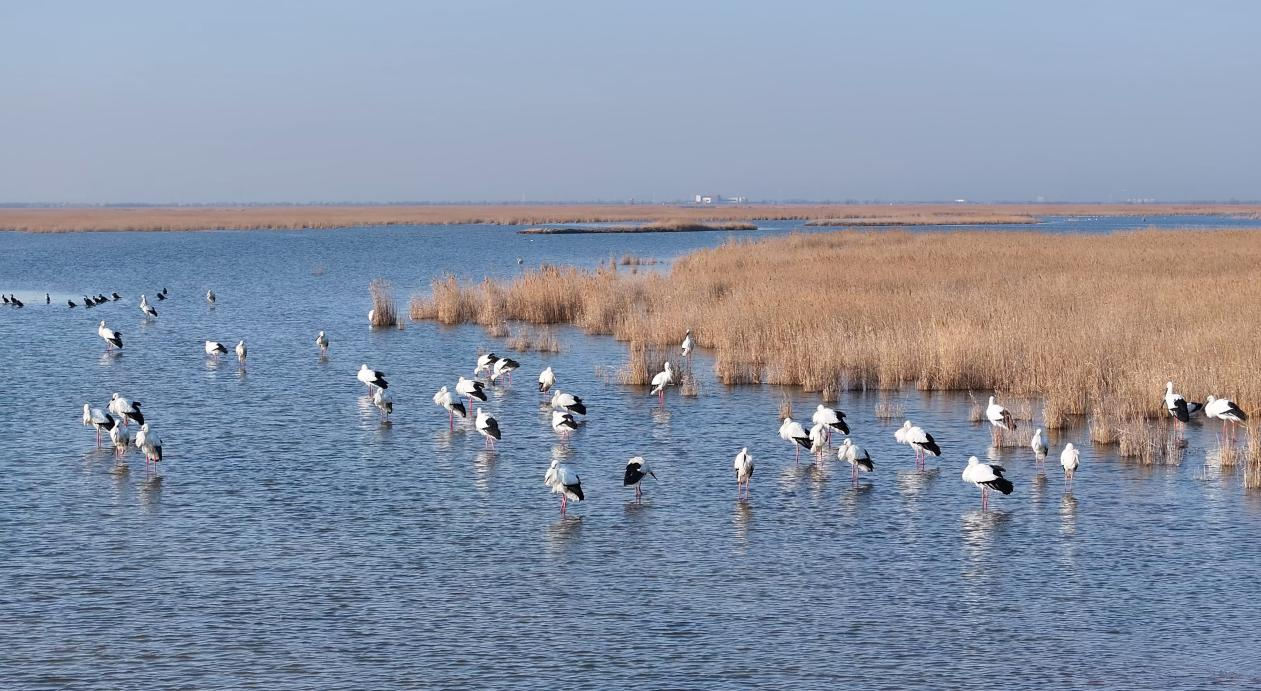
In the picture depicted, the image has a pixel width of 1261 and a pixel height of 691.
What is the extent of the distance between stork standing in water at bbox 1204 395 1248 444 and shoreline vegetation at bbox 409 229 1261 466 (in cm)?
64

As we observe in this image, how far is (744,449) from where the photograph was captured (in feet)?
55.2

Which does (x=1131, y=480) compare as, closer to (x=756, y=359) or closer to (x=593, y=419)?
(x=593, y=419)

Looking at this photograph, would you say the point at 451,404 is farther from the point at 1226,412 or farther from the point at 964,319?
the point at 1226,412

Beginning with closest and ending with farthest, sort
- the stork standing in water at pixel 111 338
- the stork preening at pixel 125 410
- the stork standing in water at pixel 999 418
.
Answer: the stork standing in water at pixel 999 418 < the stork preening at pixel 125 410 < the stork standing in water at pixel 111 338

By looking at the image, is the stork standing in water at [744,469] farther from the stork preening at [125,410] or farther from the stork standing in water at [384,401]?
the stork preening at [125,410]

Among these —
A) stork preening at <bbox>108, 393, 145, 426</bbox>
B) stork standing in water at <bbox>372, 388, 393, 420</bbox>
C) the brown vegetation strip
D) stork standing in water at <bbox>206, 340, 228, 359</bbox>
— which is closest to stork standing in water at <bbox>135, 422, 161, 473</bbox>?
stork preening at <bbox>108, 393, 145, 426</bbox>

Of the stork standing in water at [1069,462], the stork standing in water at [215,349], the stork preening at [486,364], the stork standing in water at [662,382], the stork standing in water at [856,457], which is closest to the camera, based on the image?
the stork standing in water at [1069,462]

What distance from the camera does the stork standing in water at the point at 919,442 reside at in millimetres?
17844

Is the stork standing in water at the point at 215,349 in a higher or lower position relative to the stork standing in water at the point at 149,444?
lower

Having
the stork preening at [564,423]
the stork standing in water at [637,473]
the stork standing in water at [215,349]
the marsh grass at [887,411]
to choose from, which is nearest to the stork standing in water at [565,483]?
the stork standing in water at [637,473]

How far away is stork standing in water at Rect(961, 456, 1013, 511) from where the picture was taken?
1575 centimetres

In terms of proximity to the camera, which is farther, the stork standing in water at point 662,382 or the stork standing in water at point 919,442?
the stork standing in water at point 662,382

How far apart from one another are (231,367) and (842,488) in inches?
695

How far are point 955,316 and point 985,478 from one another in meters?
13.5
